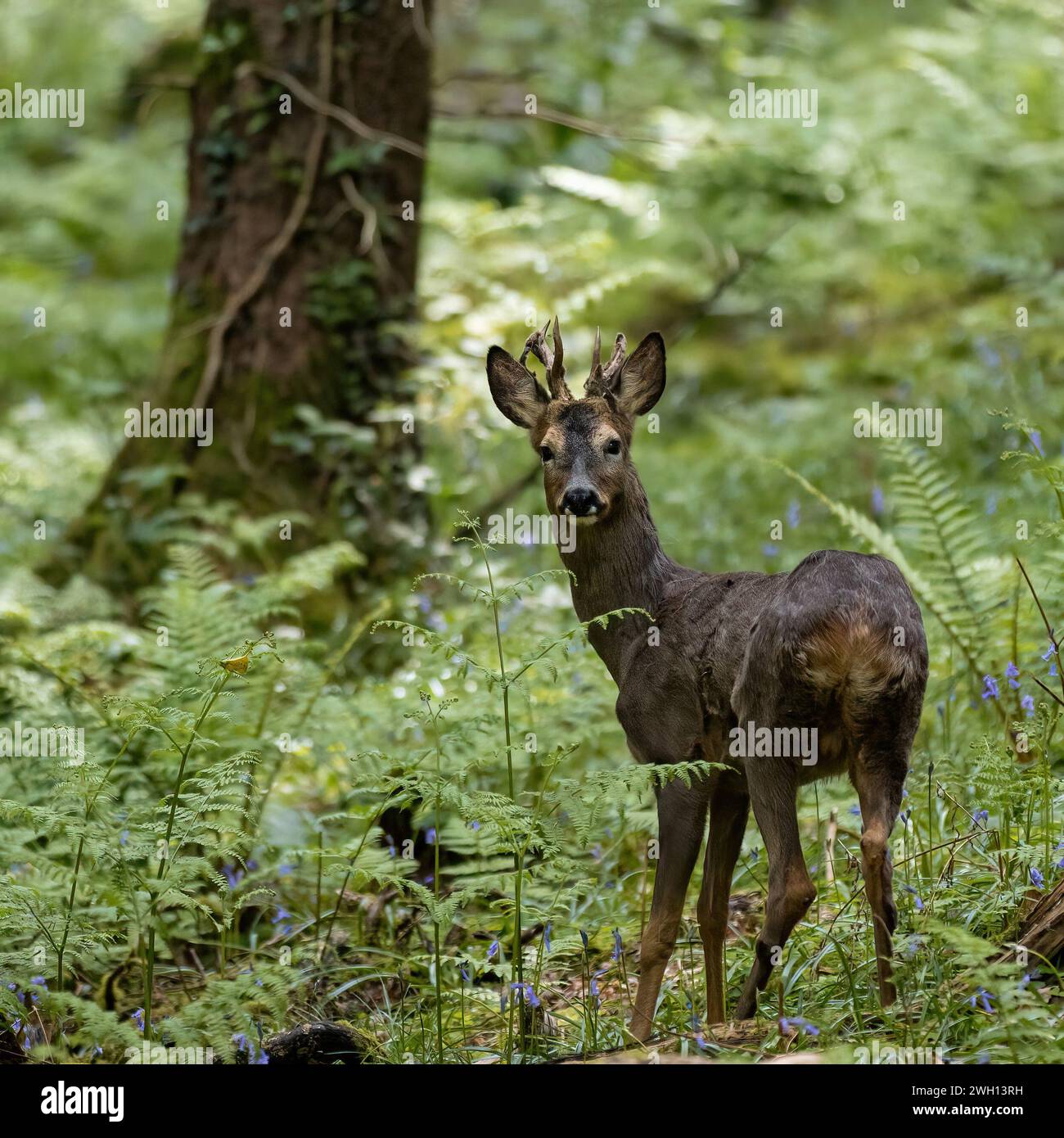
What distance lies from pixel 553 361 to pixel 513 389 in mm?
248

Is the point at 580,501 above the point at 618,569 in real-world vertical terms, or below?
above

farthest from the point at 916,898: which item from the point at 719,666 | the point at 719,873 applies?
the point at 719,666

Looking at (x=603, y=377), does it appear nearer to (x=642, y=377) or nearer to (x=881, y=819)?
(x=642, y=377)

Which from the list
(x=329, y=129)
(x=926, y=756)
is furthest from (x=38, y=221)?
(x=926, y=756)

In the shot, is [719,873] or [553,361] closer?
[719,873]

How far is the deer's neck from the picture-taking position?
201 inches

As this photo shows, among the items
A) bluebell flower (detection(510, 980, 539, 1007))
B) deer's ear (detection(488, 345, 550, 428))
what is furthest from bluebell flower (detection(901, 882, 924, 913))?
deer's ear (detection(488, 345, 550, 428))

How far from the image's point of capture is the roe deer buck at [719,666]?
160 inches

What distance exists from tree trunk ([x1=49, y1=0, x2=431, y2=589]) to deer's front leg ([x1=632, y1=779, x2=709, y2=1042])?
13.4 feet

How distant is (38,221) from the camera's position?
697 inches

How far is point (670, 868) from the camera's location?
4.60 metres

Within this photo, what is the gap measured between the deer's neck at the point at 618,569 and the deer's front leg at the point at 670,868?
0.63 metres

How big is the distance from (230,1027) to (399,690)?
90.2 inches

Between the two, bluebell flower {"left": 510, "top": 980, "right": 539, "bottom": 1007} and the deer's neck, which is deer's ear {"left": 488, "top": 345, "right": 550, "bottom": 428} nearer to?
the deer's neck
